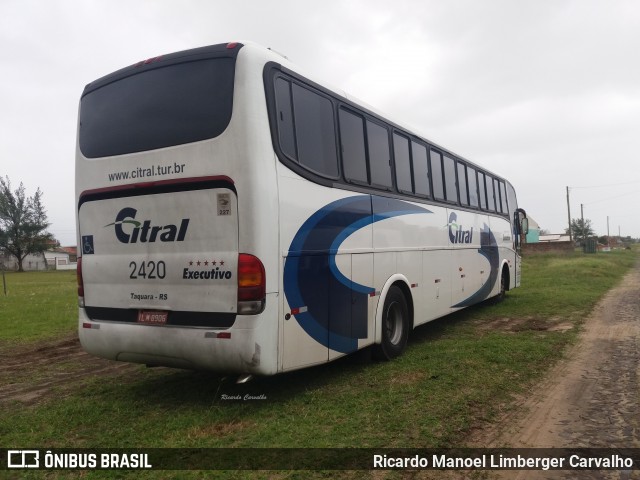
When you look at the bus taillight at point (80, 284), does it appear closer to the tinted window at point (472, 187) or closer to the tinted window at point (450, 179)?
the tinted window at point (450, 179)

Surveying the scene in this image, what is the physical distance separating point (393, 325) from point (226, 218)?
139 inches

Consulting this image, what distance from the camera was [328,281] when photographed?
5668mm

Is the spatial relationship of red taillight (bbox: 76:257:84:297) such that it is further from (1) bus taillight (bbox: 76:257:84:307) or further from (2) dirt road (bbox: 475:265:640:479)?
(2) dirt road (bbox: 475:265:640:479)

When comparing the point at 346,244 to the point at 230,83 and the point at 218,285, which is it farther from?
the point at 230,83

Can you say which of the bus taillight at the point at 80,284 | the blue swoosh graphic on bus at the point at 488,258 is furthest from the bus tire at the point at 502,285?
the bus taillight at the point at 80,284

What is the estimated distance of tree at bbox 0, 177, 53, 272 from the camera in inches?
2773

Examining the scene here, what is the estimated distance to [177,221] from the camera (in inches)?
200

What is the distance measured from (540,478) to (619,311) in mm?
9827

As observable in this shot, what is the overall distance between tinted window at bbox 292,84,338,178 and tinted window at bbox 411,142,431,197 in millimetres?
2617

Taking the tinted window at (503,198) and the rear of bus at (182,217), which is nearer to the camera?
the rear of bus at (182,217)

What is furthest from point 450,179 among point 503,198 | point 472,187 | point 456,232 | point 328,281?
point 328,281

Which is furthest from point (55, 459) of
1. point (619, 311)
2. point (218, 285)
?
point (619, 311)

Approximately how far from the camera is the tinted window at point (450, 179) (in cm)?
979

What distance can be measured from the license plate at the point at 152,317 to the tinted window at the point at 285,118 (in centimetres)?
208
